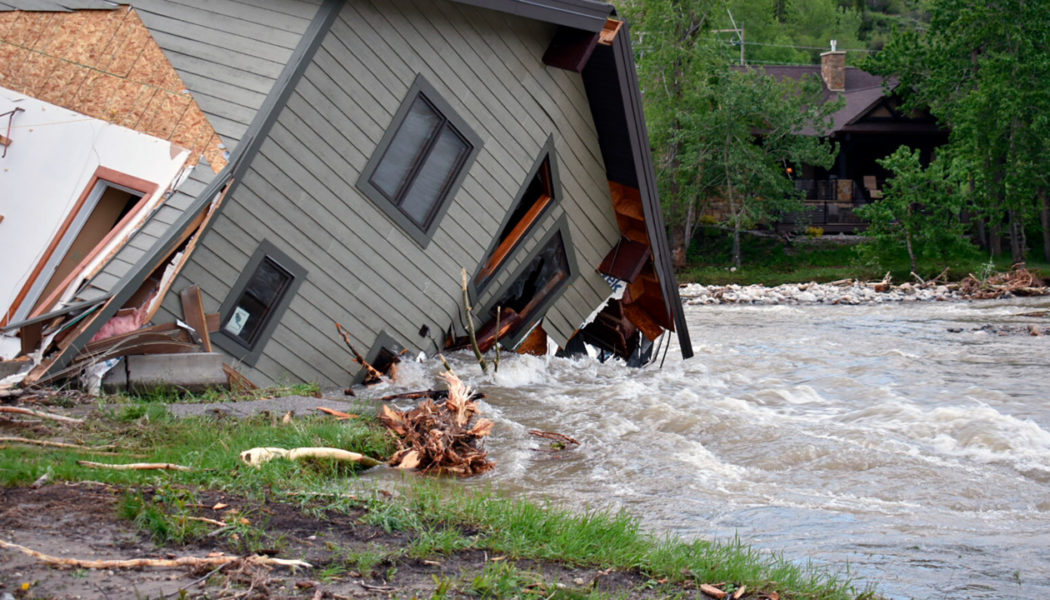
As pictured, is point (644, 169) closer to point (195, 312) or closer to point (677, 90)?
point (195, 312)

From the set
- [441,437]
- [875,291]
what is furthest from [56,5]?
[875,291]

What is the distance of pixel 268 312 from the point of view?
10.4m

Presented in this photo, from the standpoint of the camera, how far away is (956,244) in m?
34.9

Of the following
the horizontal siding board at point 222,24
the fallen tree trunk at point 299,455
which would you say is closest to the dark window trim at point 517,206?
the horizontal siding board at point 222,24

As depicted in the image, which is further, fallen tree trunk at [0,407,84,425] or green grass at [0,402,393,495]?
fallen tree trunk at [0,407,84,425]

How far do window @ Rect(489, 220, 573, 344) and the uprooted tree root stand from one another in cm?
2040

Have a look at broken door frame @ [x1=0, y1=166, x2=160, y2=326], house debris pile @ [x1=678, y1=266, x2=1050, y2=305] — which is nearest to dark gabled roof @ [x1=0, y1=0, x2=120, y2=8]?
broken door frame @ [x1=0, y1=166, x2=160, y2=326]

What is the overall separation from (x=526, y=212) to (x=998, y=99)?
26.3 m

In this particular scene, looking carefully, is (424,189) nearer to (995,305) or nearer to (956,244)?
(995,305)

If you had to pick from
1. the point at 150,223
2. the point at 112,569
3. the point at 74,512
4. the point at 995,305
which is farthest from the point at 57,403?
the point at 995,305

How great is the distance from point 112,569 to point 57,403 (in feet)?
13.9

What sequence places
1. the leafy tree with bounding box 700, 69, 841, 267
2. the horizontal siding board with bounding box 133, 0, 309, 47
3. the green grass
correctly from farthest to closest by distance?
the leafy tree with bounding box 700, 69, 841, 267, the horizontal siding board with bounding box 133, 0, 309, 47, the green grass

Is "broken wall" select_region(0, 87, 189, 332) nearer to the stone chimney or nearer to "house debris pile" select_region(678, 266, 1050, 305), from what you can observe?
"house debris pile" select_region(678, 266, 1050, 305)

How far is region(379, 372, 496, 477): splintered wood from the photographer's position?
768cm
